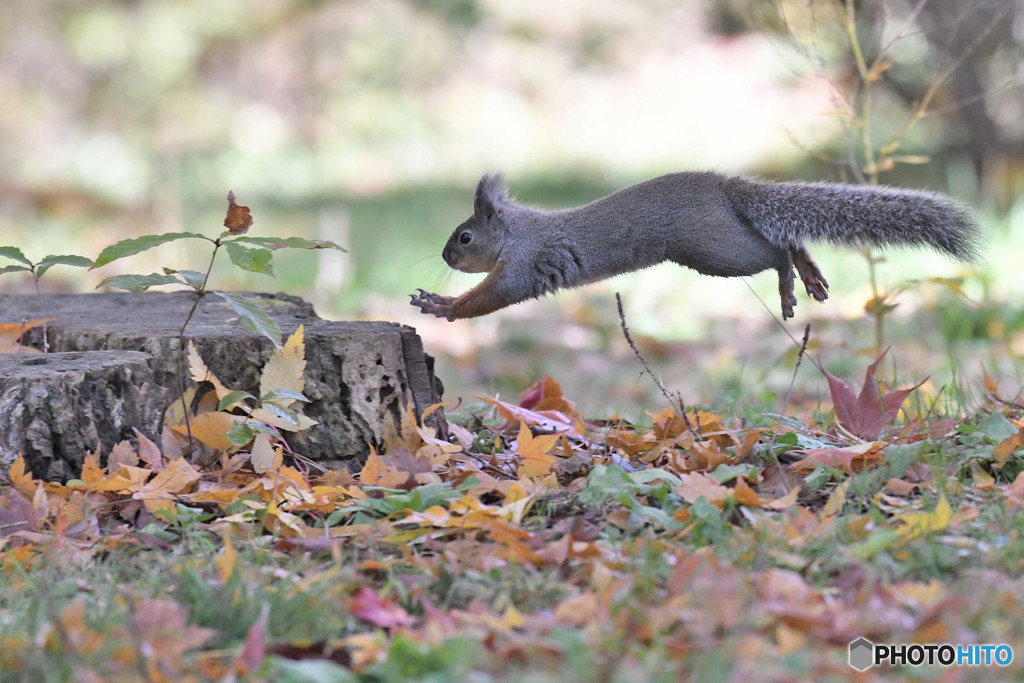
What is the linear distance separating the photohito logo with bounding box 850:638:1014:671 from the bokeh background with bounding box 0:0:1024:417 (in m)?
3.45

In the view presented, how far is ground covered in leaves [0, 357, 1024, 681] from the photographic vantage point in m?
1.52

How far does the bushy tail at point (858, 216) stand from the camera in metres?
2.70

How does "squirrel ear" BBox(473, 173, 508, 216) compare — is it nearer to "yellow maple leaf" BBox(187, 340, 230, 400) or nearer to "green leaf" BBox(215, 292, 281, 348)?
"yellow maple leaf" BBox(187, 340, 230, 400)

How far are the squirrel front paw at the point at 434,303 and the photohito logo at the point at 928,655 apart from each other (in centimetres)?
179

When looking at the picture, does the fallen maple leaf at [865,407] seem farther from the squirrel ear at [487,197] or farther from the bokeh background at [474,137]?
the bokeh background at [474,137]

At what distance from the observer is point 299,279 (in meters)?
6.74

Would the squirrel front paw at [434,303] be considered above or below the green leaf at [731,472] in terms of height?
above

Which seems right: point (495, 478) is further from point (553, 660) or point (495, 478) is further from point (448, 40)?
point (448, 40)

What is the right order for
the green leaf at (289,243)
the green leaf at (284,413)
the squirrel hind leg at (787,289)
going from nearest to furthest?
the green leaf at (289,243), the green leaf at (284,413), the squirrel hind leg at (787,289)

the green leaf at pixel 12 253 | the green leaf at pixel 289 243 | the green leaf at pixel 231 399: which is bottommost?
the green leaf at pixel 231 399

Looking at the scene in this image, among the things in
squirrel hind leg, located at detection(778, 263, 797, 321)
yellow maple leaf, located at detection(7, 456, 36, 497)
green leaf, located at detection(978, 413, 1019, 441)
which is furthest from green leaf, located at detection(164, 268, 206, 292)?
green leaf, located at detection(978, 413, 1019, 441)

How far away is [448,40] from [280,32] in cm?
190

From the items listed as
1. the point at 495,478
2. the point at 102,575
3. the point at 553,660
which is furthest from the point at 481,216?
the point at 553,660

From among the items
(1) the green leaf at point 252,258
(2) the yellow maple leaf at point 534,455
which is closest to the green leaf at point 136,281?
(1) the green leaf at point 252,258
